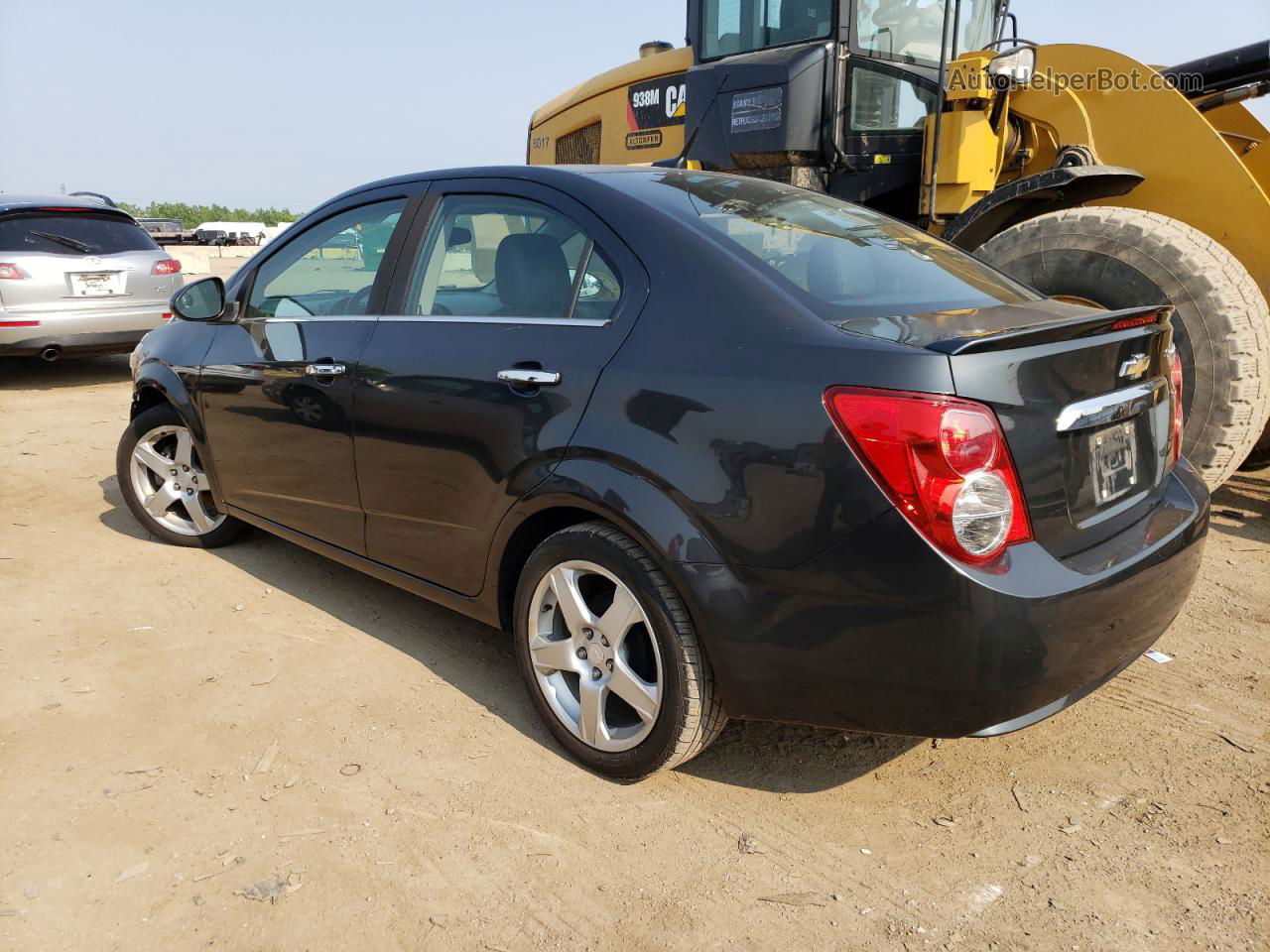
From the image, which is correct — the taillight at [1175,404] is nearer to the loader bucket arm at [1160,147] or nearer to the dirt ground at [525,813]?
the dirt ground at [525,813]

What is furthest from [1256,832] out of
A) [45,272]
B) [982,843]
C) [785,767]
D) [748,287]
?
[45,272]

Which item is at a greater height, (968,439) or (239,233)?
(239,233)

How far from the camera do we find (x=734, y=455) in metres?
2.29

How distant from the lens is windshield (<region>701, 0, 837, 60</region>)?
6.11m

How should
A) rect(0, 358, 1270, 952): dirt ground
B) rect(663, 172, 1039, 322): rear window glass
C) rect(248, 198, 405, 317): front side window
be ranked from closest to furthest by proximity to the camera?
rect(0, 358, 1270, 952): dirt ground < rect(663, 172, 1039, 322): rear window glass < rect(248, 198, 405, 317): front side window

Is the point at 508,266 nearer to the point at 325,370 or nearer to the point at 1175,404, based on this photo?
the point at 325,370

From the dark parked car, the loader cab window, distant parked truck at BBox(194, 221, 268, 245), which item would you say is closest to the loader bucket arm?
the loader cab window

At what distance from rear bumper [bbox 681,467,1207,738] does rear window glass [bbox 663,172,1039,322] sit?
Answer: 0.65 meters

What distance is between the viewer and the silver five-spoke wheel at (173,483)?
4539 millimetres

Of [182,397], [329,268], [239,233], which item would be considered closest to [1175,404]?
[329,268]

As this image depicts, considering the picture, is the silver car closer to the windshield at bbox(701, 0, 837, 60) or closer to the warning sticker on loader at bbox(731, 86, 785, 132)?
the windshield at bbox(701, 0, 837, 60)

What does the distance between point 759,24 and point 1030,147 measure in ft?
6.29

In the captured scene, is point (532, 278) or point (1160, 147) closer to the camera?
point (532, 278)

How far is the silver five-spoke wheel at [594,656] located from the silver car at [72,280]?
746cm
